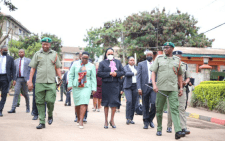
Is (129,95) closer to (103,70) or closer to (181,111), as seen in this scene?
(103,70)

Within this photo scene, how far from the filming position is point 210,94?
1275 cm

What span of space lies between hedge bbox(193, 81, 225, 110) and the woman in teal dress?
6.68 meters

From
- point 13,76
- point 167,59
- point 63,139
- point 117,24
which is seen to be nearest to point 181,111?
point 167,59

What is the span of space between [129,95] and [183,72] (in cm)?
227

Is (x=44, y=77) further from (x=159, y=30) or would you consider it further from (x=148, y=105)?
(x=159, y=30)

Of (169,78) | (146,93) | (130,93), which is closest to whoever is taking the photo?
(169,78)

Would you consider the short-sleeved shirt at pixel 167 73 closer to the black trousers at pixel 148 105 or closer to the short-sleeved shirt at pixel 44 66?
the black trousers at pixel 148 105

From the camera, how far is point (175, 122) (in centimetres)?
639

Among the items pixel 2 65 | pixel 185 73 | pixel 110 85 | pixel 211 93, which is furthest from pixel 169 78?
pixel 211 93

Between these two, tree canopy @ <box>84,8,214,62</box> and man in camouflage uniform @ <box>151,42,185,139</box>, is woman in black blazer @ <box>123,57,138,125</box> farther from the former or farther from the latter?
tree canopy @ <box>84,8,214,62</box>

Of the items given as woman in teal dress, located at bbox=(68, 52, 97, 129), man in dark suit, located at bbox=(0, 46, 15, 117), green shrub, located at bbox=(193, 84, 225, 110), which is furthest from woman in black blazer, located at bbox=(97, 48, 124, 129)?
green shrub, located at bbox=(193, 84, 225, 110)

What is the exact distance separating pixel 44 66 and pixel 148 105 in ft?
9.82

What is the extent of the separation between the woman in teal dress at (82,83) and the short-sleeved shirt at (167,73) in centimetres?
189

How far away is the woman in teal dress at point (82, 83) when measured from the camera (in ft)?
24.5
